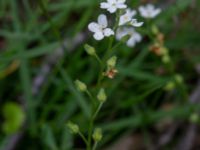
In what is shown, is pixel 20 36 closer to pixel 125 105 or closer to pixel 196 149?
pixel 125 105

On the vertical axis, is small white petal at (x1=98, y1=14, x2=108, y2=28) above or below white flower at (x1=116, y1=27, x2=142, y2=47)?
above

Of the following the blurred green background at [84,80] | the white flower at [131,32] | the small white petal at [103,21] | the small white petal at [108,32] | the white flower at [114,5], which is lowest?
the blurred green background at [84,80]

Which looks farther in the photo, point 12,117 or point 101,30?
point 12,117

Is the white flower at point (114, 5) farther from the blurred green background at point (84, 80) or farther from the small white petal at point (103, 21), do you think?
the blurred green background at point (84, 80)

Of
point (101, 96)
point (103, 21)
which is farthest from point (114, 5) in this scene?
point (101, 96)

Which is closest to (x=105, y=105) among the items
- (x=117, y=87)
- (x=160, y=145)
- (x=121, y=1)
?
(x=117, y=87)

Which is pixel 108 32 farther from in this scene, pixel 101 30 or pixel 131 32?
pixel 131 32

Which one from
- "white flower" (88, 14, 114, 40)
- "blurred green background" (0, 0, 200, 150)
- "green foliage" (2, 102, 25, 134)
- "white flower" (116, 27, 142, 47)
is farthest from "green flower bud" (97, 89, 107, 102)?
"green foliage" (2, 102, 25, 134)

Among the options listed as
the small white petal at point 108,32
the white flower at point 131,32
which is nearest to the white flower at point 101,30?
the small white petal at point 108,32

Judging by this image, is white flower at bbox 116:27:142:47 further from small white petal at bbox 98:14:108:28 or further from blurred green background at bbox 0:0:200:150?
small white petal at bbox 98:14:108:28
